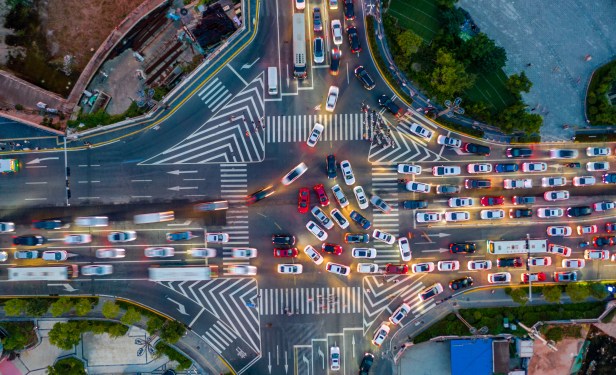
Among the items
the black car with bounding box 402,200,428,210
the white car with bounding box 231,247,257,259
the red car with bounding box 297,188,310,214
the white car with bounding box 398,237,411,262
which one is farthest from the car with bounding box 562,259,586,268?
the white car with bounding box 231,247,257,259

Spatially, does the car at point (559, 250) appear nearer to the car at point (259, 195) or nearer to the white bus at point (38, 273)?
the car at point (259, 195)

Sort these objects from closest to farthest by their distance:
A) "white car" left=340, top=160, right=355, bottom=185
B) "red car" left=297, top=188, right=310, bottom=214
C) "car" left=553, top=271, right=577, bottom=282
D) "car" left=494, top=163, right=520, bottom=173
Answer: "red car" left=297, top=188, right=310, bottom=214, "white car" left=340, top=160, right=355, bottom=185, "car" left=494, top=163, right=520, bottom=173, "car" left=553, top=271, right=577, bottom=282

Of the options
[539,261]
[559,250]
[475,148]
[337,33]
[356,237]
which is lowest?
[539,261]

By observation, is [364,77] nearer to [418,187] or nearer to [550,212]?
[418,187]

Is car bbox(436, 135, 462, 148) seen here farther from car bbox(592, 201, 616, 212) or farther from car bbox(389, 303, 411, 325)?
car bbox(389, 303, 411, 325)

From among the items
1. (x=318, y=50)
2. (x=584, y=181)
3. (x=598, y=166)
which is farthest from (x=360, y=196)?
(x=598, y=166)

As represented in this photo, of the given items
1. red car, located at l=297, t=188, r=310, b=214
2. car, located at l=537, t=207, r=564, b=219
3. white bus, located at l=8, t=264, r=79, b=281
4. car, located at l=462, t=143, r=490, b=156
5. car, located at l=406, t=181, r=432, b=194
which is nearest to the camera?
white bus, located at l=8, t=264, r=79, b=281
